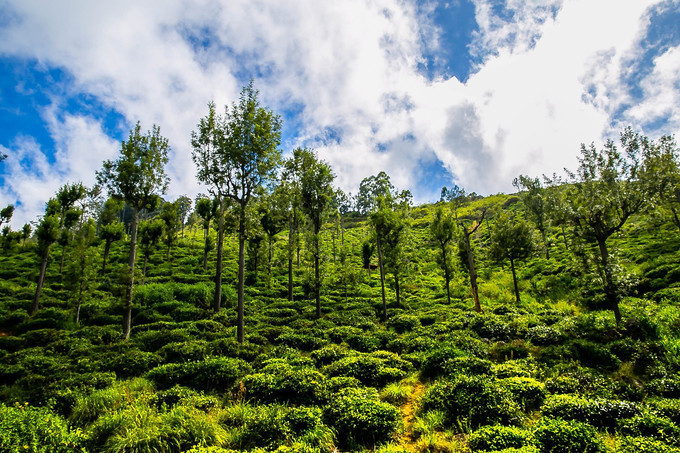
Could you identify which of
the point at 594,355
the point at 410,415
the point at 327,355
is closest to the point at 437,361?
the point at 410,415

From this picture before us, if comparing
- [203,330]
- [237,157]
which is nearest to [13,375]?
[203,330]

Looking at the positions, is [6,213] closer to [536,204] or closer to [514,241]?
[514,241]

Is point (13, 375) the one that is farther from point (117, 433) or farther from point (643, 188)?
point (643, 188)

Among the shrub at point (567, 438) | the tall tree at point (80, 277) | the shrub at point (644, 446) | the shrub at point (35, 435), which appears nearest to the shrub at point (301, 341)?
the shrub at point (35, 435)

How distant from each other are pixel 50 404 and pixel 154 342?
7.58m

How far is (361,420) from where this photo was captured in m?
7.59

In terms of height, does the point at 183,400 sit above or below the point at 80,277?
below

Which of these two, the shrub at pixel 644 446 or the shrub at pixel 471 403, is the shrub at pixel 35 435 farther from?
the shrub at pixel 644 446

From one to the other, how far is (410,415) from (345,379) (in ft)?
8.04

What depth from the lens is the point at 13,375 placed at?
11992 mm

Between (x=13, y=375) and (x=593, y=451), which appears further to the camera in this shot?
(x=13, y=375)

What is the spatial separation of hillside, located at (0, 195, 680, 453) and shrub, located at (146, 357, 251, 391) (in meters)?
0.05

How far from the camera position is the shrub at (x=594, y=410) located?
7230 millimetres

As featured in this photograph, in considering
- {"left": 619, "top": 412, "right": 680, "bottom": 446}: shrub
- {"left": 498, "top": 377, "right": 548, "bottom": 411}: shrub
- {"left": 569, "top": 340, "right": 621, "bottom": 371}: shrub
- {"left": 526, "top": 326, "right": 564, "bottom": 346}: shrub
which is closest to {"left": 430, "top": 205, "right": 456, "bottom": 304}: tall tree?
{"left": 526, "top": 326, "right": 564, "bottom": 346}: shrub
